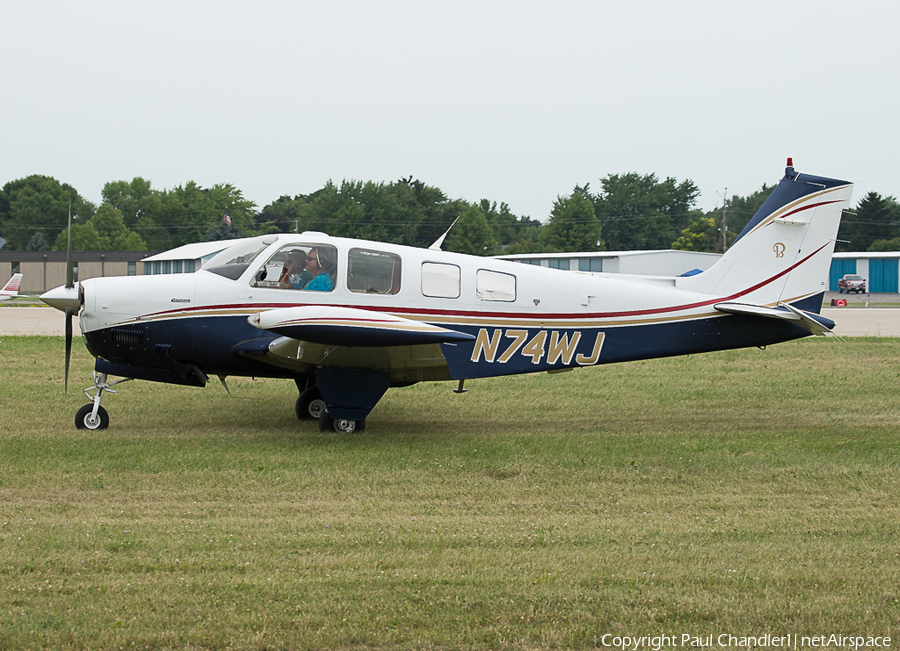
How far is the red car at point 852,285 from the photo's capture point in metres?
55.5

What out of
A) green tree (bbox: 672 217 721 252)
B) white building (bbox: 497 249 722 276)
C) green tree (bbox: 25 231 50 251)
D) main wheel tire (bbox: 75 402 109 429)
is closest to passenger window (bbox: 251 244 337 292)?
main wheel tire (bbox: 75 402 109 429)

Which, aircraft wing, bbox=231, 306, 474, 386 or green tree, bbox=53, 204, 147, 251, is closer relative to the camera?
aircraft wing, bbox=231, 306, 474, 386

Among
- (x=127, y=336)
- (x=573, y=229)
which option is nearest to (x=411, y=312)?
(x=127, y=336)

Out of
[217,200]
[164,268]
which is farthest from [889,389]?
[217,200]

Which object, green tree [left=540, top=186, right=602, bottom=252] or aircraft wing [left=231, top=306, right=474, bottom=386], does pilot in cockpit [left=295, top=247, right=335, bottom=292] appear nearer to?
aircraft wing [left=231, top=306, right=474, bottom=386]

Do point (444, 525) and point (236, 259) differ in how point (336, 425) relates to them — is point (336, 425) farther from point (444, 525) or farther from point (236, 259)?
point (444, 525)

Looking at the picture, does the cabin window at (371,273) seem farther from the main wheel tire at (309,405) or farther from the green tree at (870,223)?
the green tree at (870,223)

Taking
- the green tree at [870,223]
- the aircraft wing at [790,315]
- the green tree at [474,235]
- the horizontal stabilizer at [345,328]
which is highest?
the green tree at [870,223]

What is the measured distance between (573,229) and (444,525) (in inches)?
3288

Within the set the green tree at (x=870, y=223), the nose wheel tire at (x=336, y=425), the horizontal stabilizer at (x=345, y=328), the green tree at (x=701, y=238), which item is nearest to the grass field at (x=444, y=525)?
the nose wheel tire at (x=336, y=425)

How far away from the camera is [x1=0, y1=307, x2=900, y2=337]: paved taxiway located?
69.2 ft

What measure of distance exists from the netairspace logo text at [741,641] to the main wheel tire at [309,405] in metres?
6.64

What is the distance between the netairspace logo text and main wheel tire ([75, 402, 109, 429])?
6.95 meters

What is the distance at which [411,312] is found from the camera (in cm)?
901
